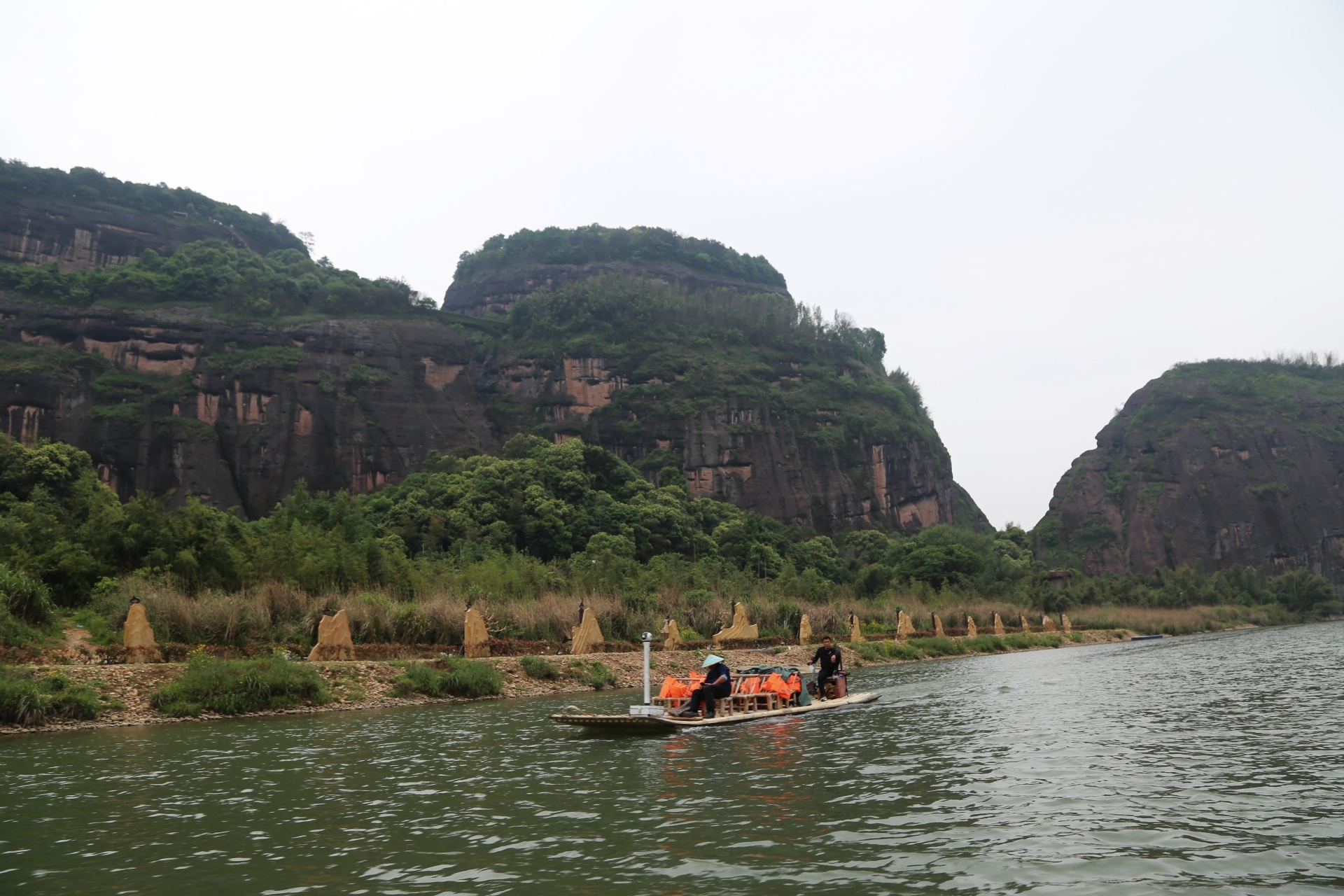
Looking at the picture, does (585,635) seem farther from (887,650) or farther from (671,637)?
(887,650)

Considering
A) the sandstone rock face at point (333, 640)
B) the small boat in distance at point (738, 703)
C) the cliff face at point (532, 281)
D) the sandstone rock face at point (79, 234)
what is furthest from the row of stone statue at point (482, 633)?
the cliff face at point (532, 281)

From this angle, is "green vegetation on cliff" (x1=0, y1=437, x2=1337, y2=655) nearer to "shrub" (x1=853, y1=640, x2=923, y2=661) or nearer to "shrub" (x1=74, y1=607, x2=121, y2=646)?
"shrub" (x1=74, y1=607, x2=121, y2=646)

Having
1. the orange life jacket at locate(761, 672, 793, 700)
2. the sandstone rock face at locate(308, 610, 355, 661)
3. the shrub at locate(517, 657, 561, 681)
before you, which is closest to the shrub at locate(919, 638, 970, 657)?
the shrub at locate(517, 657, 561, 681)

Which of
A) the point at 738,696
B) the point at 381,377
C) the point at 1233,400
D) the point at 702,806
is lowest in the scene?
the point at 702,806

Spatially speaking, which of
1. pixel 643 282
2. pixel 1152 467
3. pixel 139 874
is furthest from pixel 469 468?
pixel 1152 467

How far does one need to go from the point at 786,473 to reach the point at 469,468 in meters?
Result: 49.8

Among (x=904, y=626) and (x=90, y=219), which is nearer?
(x=904, y=626)

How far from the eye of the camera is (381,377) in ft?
358

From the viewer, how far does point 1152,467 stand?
5778 inches

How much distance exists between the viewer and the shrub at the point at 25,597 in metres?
23.4

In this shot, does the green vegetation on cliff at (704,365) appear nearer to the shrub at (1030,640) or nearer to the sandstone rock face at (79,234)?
the sandstone rock face at (79,234)

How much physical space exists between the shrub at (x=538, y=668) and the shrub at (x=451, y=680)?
1.36m

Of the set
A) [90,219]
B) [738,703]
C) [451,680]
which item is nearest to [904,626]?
[451,680]

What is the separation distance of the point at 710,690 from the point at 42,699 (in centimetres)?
1351
